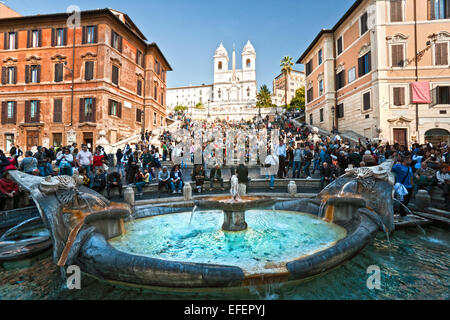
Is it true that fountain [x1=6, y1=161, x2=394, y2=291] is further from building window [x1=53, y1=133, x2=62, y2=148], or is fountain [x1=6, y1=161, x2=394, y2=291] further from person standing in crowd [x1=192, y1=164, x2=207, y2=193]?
building window [x1=53, y1=133, x2=62, y2=148]

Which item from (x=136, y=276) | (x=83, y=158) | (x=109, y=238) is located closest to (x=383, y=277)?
(x=136, y=276)

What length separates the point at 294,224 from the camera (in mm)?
5621

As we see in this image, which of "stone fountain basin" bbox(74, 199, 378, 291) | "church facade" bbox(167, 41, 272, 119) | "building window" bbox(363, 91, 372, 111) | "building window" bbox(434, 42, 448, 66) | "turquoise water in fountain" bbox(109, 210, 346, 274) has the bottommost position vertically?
"turquoise water in fountain" bbox(109, 210, 346, 274)

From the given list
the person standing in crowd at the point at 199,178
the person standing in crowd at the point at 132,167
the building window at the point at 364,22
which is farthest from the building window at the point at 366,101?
the person standing in crowd at the point at 132,167

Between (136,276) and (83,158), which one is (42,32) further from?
(136,276)

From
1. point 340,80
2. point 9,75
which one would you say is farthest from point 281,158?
point 9,75

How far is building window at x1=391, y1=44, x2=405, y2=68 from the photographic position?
19.2 metres

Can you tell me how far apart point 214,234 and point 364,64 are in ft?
76.3

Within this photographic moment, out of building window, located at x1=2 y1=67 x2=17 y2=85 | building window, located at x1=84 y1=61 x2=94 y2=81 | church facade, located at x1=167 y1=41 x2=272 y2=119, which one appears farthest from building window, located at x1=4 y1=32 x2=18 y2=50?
church facade, located at x1=167 y1=41 x2=272 y2=119

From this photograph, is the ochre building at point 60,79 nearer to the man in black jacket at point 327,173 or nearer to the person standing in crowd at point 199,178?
the person standing in crowd at point 199,178

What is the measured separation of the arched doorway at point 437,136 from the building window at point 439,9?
926cm

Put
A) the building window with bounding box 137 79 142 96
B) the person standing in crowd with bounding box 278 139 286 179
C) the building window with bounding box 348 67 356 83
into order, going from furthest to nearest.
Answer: the building window with bounding box 137 79 142 96 → the building window with bounding box 348 67 356 83 → the person standing in crowd with bounding box 278 139 286 179

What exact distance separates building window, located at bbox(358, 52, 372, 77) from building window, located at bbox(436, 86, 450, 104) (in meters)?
5.40
